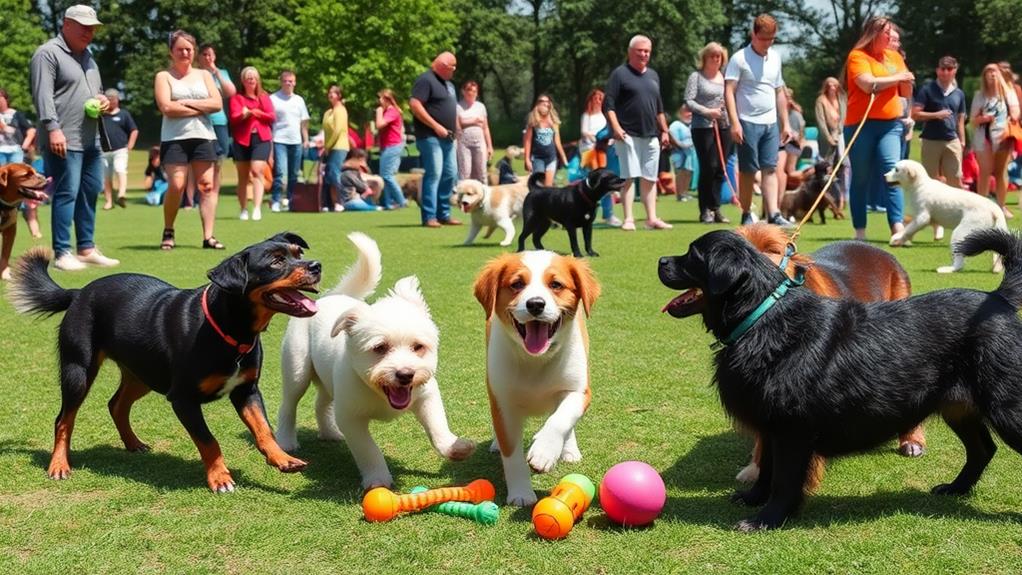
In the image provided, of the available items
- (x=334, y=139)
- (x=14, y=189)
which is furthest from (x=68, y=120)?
(x=334, y=139)

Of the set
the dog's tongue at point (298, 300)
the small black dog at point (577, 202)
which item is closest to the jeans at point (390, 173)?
the small black dog at point (577, 202)

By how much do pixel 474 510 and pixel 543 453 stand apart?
357mm

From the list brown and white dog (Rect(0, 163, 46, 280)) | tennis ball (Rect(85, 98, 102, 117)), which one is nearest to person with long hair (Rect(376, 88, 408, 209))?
tennis ball (Rect(85, 98, 102, 117))

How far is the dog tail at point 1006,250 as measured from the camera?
11.9ft

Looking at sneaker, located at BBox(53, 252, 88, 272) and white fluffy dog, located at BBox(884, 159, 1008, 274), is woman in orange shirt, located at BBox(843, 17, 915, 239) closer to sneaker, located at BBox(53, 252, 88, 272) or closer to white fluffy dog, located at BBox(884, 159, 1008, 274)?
white fluffy dog, located at BBox(884, 159, 1008, 274)

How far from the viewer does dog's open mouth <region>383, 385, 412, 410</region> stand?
Result: 13.4ft

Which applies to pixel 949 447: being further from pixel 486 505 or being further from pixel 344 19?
pixel 344 19

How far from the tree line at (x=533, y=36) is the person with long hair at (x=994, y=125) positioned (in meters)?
30.5

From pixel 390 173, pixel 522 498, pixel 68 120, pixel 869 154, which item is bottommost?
pixel 522 498

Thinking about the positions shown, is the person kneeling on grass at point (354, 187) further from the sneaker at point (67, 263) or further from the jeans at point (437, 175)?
the sneaker at point (67, 263)

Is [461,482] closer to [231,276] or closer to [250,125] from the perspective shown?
[231,276]

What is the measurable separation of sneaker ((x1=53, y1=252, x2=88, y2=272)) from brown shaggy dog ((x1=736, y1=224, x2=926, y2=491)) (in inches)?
312

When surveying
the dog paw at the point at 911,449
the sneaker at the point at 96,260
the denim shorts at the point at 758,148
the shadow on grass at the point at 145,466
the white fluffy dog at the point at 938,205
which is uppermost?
the denim shorts at the point at 758,148

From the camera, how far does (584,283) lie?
13.4 feet
